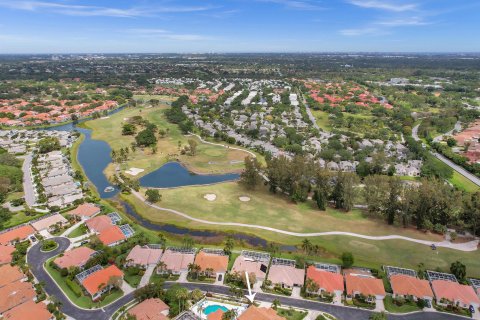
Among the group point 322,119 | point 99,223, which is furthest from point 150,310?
point 322,119

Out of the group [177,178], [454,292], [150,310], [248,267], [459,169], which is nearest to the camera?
[150,310]

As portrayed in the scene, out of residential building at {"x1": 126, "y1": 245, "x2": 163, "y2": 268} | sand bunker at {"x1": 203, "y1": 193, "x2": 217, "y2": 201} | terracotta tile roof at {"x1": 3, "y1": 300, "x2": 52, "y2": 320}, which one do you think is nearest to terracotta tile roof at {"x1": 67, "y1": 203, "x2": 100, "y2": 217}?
residential building at {"x1": 126, "y1": 245, "x2": 163, "y2": 268}

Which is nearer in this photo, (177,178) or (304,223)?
(304,223)

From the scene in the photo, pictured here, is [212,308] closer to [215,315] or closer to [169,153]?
[215,315]

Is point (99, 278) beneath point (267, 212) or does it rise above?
above

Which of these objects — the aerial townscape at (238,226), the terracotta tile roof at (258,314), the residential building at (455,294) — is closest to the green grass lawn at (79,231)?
the aerial townscape at (238,226)

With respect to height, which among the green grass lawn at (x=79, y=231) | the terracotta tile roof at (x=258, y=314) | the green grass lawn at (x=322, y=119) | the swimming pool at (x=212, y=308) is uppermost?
the green grass lawn at (x=322, y=119)

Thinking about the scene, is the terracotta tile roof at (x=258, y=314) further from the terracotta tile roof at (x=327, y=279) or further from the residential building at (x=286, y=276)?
the terracotta tile roof at (x=327, y=279)

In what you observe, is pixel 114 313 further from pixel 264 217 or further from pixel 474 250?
pixel 474 250
